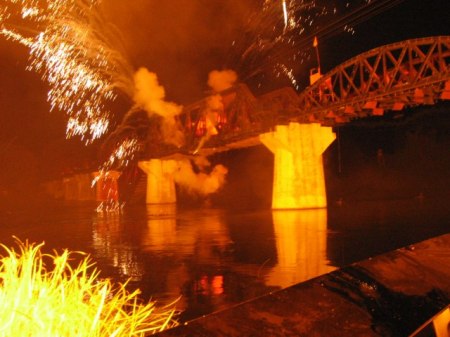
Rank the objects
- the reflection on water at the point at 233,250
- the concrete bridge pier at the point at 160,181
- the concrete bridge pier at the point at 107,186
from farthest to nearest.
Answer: the concrete bridge pier at the point at 107,186, the concrete bridge pier at the point at 160,181, the reflection on water at the point at 233,250

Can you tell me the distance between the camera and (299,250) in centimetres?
1842

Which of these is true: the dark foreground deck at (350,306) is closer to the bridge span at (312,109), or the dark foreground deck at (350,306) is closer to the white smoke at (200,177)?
the bridge span at (312,109)

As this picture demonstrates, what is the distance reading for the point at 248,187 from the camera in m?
65.2

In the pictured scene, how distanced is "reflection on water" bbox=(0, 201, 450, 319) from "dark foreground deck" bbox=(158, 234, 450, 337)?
610cm

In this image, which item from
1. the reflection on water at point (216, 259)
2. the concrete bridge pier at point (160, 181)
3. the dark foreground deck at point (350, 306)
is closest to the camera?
the dark foreground deck at point (350, 306)

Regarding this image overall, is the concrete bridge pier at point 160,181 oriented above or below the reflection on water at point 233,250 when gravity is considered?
above

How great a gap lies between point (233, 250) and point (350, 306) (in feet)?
52.7

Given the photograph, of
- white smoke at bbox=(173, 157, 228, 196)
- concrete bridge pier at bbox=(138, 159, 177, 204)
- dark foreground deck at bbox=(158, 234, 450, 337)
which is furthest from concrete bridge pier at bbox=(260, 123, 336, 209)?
dark foreground deck at bbox=(158, 234, 450, 337)

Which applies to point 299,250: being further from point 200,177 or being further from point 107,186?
point 107,186

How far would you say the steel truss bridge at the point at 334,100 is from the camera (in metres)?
31.9

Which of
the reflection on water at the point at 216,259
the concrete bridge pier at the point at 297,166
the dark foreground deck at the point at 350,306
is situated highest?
the concrete bridge pier at the point at 297,166

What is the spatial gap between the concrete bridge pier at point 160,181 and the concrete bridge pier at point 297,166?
3170 centimetres

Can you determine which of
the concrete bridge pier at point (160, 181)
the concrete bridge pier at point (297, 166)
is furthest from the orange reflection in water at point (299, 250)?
the concrete bridge pier at point (160, 181)

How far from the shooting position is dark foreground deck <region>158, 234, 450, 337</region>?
3.13 meters
